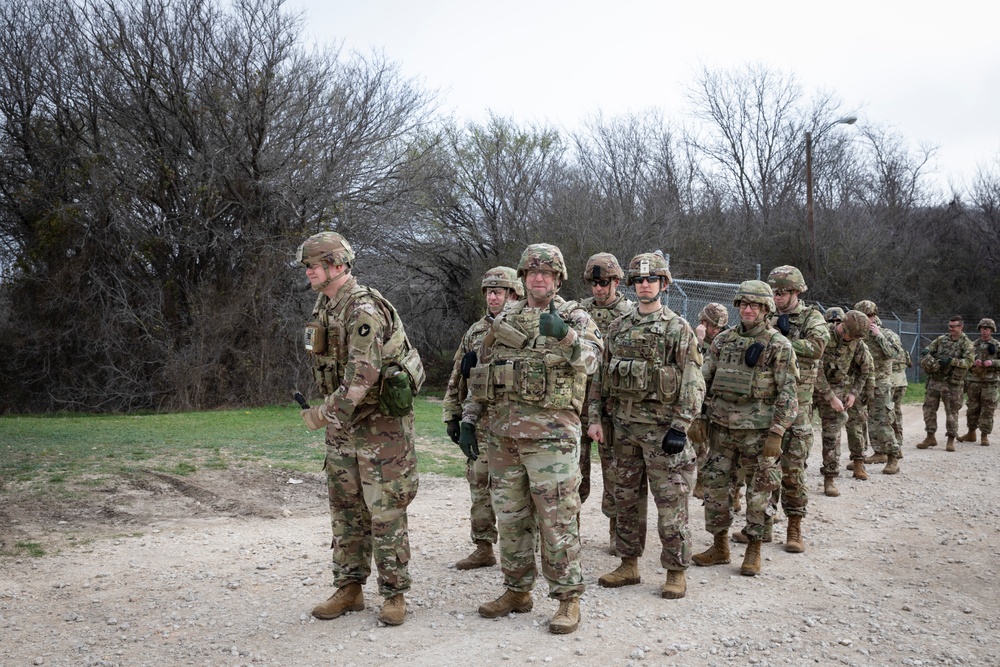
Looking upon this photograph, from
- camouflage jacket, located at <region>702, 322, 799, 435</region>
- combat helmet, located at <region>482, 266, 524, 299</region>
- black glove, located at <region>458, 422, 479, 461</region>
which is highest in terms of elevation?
combat helmet, located at <region>482, 266, 524, 299</region>

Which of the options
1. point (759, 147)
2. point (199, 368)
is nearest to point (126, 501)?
point (199, 368)

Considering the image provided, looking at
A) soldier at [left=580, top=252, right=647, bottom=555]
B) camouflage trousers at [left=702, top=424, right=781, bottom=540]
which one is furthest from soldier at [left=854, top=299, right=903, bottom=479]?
soldier at [left=580, top=252, right=647, bottom=555]

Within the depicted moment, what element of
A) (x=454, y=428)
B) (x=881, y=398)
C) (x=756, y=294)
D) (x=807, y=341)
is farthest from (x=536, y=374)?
(x=881, y=398)

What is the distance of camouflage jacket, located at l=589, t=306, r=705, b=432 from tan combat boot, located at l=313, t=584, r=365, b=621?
1959 millimetres

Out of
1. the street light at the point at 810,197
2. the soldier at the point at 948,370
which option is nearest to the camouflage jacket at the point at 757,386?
the soldier at the point at 948,370

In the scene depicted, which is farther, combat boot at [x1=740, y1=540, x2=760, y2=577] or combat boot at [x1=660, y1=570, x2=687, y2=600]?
combat boot at [x1=740, y1=540, x2=760, y2=577]

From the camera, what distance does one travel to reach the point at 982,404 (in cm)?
1334

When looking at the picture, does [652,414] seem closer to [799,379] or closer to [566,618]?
[566,618]

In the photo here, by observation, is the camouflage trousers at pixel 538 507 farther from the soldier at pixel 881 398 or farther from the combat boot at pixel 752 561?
the soldier at pixel 881 398

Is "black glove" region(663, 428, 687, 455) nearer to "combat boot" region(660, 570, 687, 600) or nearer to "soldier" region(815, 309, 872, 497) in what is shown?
"combat boot" region(660, 570, 687, 600)

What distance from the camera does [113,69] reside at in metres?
18.6

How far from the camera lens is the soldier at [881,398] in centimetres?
1053

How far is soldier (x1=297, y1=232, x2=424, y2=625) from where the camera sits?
15.4 feet

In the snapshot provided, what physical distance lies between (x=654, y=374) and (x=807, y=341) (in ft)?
9.30
